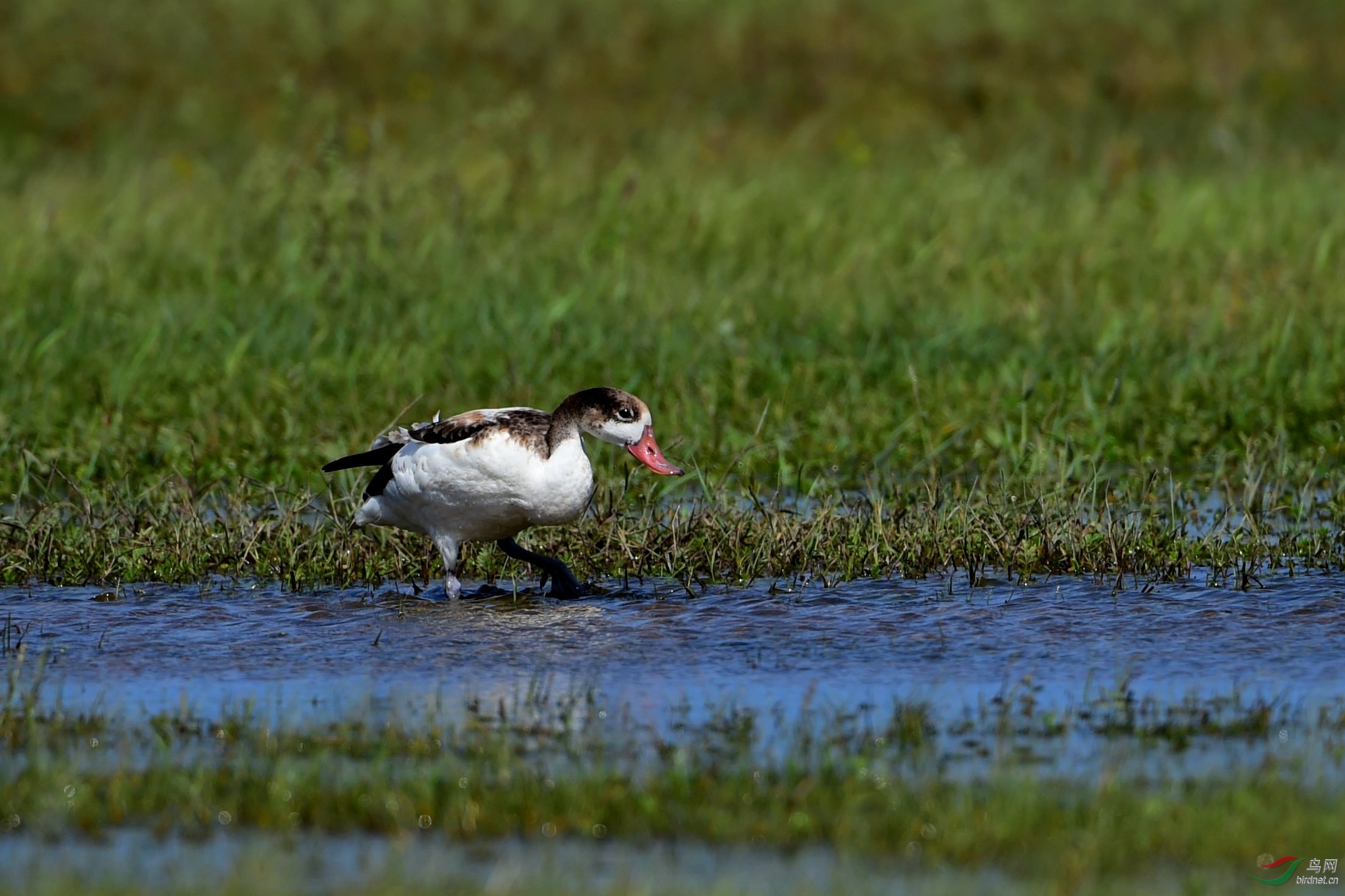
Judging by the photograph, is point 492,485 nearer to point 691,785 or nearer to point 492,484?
point 492,484

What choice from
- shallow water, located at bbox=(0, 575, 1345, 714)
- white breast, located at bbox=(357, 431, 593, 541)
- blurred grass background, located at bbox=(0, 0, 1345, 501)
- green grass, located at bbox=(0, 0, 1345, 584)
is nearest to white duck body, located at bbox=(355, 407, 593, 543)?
white breast, located at bbox=(357, 431, 593, 541)

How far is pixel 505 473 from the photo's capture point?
6.51 m

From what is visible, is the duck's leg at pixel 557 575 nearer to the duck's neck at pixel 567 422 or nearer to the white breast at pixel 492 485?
the white breast at pixel 492 485

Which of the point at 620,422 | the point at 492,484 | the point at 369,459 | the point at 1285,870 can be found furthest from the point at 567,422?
A: the point at 1285,870

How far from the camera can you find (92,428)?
8.81 metres

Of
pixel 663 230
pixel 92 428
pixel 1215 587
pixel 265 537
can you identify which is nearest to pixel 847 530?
pixel 1215 587

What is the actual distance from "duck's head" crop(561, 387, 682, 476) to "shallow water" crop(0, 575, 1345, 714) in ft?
1.53

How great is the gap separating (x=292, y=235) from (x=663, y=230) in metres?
2.31

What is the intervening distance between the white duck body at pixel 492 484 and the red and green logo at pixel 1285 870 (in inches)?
124

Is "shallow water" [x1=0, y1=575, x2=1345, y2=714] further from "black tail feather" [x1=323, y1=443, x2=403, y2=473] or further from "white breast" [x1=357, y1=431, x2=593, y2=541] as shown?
"black tail feather" [x1=323, y1=443, x2=403, y2=473]

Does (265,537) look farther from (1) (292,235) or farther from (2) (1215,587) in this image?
(1) (292,235)

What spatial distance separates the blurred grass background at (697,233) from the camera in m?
8.98

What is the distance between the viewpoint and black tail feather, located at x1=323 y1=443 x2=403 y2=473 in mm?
7180

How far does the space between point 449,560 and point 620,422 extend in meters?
0.80
